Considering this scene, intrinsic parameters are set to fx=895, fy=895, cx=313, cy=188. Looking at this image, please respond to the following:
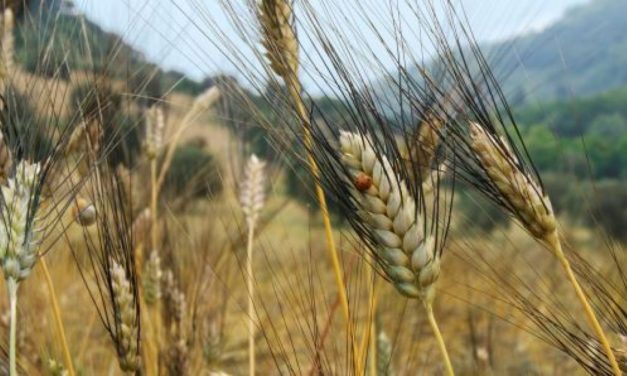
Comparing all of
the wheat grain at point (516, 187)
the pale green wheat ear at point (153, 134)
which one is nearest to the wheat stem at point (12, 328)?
the wheat grain at point (516, 187)

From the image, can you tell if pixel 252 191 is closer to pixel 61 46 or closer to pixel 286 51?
pixel 61 46

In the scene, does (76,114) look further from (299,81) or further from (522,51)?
(522,51)

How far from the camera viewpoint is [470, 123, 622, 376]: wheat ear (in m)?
0.93

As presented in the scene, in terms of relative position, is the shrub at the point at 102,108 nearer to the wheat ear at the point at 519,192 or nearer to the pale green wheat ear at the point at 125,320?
Answer: the pale green wheat ear at the point at 125,320

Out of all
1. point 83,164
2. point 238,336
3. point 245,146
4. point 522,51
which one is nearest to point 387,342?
point 522,51

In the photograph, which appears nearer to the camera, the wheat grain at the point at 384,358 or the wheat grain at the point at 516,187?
the wheat grain at the point at 516,187

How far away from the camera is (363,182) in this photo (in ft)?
2.99

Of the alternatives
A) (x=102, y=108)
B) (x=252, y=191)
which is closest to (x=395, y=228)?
(x=102, y=108)

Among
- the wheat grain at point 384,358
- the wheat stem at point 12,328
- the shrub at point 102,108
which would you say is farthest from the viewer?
the wheat grain at point 384,358

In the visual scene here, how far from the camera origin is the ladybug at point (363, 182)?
910 millimetres

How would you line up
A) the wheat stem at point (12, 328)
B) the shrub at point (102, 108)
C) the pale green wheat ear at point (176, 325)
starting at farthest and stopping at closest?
1. the pale green wheat ear at point (176, 325)
2. the shrub at point (102, 108)
3. the wheat stem at point (12, 328)

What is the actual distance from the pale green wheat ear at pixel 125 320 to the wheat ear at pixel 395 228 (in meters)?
0.35

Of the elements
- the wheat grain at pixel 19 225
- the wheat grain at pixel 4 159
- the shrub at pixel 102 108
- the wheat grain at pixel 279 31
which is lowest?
the wheat grain at pixel 19 225

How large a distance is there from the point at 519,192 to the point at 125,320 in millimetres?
504
